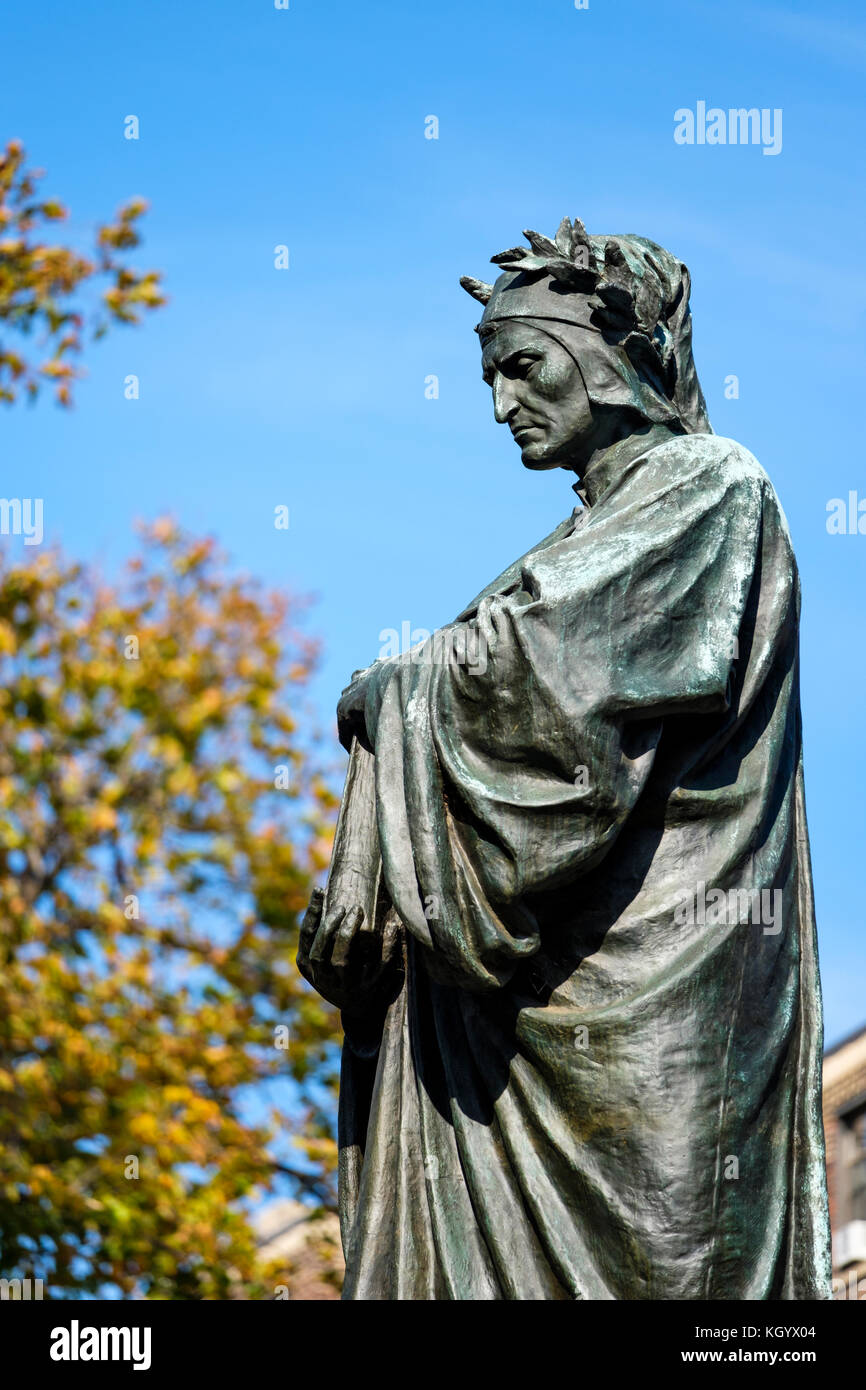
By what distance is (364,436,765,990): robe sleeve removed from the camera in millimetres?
5113

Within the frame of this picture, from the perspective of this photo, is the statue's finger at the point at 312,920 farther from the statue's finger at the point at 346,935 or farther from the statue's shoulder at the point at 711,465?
the statue's shoulder at the point at 711,465

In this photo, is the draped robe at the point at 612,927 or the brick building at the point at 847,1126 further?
the brick building at the point at 847,1126

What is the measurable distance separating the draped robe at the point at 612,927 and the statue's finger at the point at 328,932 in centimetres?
27

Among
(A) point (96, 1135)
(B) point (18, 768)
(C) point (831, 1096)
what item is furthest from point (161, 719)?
(C) point (831, 1096)

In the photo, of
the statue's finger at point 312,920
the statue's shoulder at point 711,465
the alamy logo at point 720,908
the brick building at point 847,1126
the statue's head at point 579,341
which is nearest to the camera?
the alamy logo at point 720,908

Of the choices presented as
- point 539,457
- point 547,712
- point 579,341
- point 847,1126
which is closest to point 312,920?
point 547,712

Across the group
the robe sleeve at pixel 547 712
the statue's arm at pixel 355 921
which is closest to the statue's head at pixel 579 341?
the robe sleeve at pixel 547 712

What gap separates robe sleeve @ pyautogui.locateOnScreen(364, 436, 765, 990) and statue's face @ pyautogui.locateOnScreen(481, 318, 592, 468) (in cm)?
Result: 42

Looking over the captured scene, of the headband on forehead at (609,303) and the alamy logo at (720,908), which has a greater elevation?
the headband on forehead at (609,303)

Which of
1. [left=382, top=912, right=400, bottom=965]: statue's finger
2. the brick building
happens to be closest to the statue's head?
[left=382, top=912, right=400, bottom=965]: statue's finger

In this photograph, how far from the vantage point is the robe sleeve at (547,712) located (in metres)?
5.11
